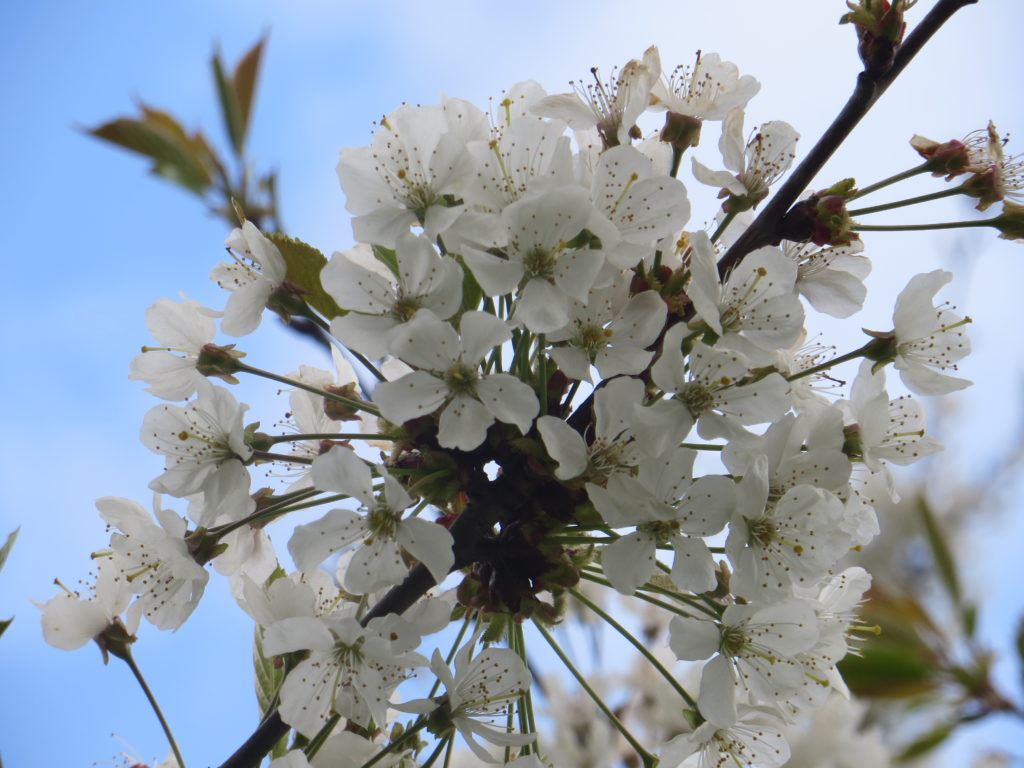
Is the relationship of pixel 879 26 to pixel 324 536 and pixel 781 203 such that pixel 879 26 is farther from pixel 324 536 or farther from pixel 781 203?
pixel 324 536

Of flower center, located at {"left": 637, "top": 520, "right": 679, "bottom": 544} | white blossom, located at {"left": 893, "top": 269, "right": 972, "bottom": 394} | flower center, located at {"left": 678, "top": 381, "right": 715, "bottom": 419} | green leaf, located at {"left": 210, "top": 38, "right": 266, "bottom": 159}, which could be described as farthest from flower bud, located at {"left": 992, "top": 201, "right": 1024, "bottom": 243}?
green leaf, located at {"left": 210, "top": 38, "right": 266, "bottom": 159}

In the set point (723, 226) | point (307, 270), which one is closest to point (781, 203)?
point (723, 226)

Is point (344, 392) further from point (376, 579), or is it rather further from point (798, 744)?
point (798, 744)

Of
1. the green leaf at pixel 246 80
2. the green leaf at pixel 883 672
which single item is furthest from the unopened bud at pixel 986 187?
the green leaf at pixel 246 80

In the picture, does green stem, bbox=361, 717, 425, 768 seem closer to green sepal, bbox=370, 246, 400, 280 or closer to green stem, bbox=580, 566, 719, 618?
green stem, bbox=580, 566, 719, 618

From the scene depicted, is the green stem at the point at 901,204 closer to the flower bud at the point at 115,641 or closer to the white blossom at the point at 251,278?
the white blossom at the point at 251,278

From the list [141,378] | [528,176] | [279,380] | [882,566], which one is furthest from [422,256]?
[882,566]

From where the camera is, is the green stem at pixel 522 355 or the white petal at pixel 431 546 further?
the green stem at pixel 522 355
